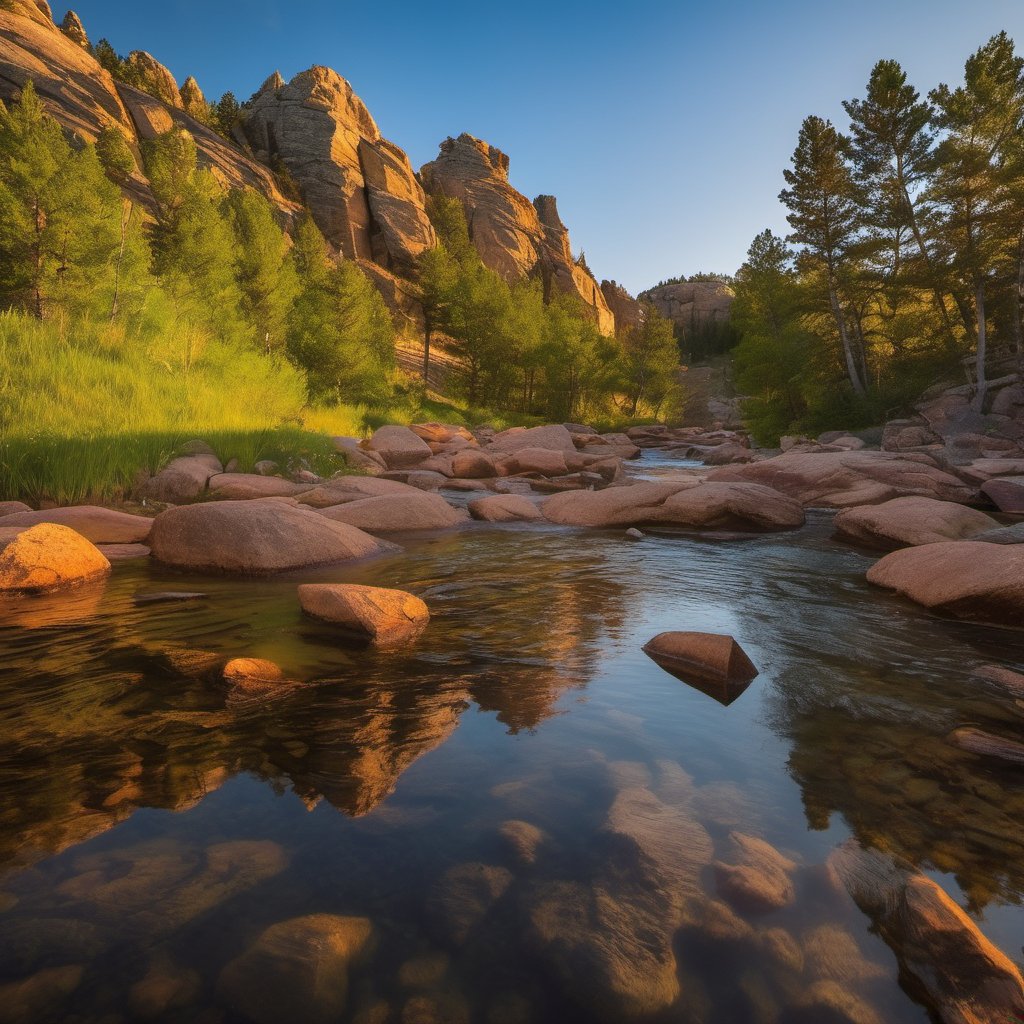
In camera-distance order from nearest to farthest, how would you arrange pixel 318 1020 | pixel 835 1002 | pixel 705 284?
pixel 318 1020 → pixel 835 1002 → pixel 705 284

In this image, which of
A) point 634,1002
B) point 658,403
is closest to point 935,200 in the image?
point 658,403

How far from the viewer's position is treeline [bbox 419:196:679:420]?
122 ft

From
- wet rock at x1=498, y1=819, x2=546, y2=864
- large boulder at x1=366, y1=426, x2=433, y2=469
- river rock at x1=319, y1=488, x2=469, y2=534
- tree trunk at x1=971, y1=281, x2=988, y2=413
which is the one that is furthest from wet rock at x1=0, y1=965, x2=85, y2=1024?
tree trunk at x1=971, y1=281, x2=988, y2=413

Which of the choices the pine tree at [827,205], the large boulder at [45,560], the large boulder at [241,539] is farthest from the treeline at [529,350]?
the large boulder at [45,560]

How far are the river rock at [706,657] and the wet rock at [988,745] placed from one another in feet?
3.31

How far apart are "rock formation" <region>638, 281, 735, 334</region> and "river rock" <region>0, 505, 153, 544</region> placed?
298ft

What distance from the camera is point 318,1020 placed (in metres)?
1.34

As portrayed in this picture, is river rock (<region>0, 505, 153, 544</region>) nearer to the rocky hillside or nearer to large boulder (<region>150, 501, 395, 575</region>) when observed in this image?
large boulder (<region>150, 501, 395, 575</region>)

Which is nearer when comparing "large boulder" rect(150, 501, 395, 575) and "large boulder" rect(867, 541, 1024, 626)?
"large boulder" rect(867, 541, 1024, 626)

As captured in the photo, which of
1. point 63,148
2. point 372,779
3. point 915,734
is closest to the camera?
point 372,779

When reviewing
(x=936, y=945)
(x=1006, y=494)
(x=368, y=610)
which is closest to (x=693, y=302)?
(x=1006, y=494)

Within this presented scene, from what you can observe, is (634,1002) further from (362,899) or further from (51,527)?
(51,527)

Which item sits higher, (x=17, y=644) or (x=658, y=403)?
(x=658, y=403)

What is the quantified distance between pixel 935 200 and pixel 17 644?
28263mm
